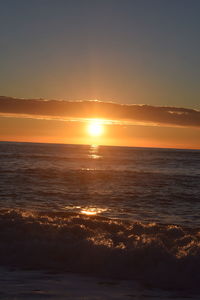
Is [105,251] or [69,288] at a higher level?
[105,251]

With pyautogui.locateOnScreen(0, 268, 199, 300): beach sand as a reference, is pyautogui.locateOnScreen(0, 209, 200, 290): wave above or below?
above

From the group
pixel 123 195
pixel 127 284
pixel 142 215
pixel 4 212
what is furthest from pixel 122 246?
pixel 123 195

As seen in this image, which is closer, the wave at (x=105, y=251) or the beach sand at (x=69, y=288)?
the beach sand at (x=69, y=288)

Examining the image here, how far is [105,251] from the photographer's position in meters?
10.5

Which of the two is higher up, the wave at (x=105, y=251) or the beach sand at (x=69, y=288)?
the wave at (x=105, y=251)

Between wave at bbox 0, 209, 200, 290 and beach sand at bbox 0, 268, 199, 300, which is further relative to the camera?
wave at bbox 0, 209, 200, 290

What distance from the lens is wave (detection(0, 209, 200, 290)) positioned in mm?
9500

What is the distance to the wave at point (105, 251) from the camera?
31.2 feet

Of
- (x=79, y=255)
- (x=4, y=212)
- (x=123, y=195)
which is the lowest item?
(x=79, y=255)

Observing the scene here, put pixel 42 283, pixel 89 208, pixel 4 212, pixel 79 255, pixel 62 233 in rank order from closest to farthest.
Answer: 1. pixel 42 283
2. pixel 79 255
3. pixel 62 233
4. pixel 4 212
5. pixel 89 208

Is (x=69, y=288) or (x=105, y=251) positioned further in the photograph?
(x=105, y=251)

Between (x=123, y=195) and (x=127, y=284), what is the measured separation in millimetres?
17105

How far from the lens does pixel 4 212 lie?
49.3 ft

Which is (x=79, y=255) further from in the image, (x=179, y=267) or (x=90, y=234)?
(x=179, y=267)
